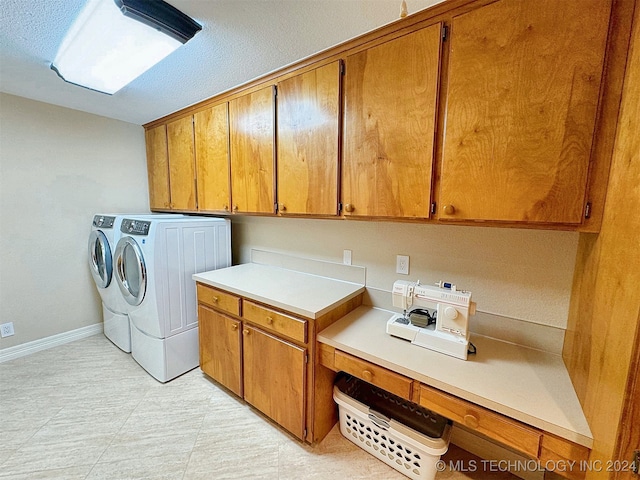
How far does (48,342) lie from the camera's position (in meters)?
2.49

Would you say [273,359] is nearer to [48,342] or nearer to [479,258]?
[479,258]

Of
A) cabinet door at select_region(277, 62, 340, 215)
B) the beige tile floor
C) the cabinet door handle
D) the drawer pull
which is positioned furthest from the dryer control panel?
the drawer pull

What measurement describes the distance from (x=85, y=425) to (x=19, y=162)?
2261 mm

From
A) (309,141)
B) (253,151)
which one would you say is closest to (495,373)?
(309,141)

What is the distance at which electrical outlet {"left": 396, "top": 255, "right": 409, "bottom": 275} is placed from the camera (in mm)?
1638

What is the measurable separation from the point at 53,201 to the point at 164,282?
1.59 meters

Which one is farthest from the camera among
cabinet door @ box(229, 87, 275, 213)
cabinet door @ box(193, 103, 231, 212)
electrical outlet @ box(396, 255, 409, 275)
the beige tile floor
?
cabinet door @ box(193, 103, 231, 212)

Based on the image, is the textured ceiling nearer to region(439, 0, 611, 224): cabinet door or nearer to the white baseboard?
region(439, 0, 611, 224): cabinet door

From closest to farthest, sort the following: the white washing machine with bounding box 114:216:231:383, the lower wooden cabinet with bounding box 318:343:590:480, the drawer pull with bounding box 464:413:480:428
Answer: the lower wooden cabinet with bounding box 318:343:590:480 → the drawer pull with bounding box 464:413:480:428 → the white washing machine with bounding box 114:216:231:383

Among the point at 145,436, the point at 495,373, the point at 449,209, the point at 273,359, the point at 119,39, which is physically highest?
the point at 119,39

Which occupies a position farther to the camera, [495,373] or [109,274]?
[109,274]

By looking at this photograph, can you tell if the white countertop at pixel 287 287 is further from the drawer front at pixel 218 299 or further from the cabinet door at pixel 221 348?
the cabinet door at pixel 221 348

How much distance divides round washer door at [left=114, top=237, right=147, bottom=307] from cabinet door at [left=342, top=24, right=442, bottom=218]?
1.68 m

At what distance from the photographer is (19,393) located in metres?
1.92
